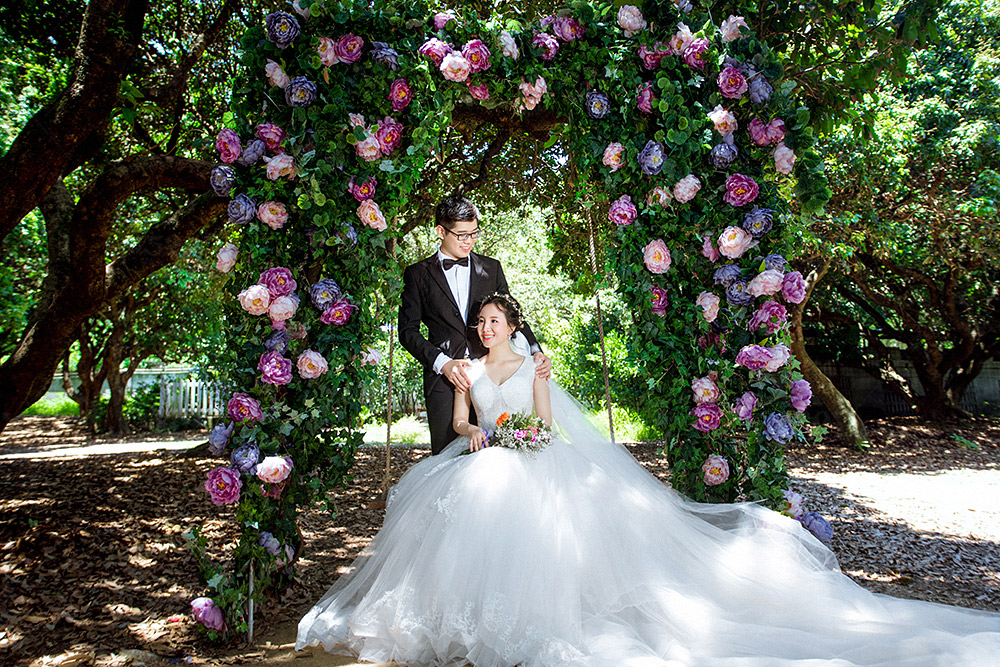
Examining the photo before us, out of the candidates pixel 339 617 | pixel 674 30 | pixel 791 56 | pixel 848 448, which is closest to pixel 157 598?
pixel 339 617

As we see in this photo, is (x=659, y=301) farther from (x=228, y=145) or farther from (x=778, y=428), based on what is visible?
(x=228, y=145)

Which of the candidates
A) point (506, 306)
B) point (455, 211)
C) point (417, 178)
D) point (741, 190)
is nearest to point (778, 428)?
point (741, 190)

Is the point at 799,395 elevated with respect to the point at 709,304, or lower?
lower

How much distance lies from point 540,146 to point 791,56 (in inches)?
131

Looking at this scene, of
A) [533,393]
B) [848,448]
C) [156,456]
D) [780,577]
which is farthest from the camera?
[848,448]

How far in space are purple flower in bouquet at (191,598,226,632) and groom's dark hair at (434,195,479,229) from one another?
250cm

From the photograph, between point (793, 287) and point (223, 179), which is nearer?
point (223, 179)

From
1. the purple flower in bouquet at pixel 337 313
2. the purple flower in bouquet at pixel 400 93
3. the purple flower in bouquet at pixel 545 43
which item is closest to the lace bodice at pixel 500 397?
the purple flower in bouquet at pixel 337 313

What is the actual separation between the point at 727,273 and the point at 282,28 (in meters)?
2.88

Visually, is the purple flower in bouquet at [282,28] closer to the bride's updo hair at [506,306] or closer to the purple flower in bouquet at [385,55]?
the purple flower in bouquet at [385,55]

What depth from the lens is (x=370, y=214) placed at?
3520mm

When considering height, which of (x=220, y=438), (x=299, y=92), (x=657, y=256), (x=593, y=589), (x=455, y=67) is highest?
(x=455, y=67)

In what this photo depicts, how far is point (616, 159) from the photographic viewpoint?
389cm

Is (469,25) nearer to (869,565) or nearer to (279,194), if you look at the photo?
(279,194)
